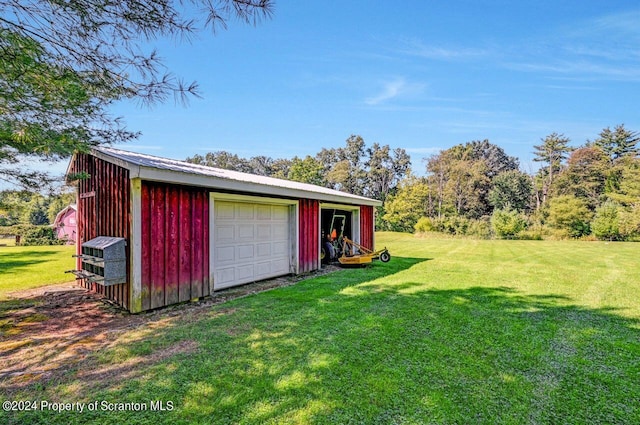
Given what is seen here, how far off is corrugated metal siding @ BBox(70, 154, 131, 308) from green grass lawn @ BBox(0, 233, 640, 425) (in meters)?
1.59

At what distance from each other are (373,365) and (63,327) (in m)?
4.26

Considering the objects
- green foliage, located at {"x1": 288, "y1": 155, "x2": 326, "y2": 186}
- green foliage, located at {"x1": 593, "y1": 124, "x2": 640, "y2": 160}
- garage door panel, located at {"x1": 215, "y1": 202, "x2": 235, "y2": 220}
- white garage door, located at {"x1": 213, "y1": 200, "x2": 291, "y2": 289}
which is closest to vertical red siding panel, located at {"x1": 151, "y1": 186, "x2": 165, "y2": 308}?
white garage door, located at {"x1": 213, "y1": 200, "x2": 291, "y2": 289}

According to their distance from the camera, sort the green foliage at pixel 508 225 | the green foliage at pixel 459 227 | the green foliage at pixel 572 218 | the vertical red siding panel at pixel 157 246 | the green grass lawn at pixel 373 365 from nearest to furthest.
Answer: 1. the green grass lawn at pixel 373 365
2. the vertical red siding panel at pixel 157 246
3. the green foliage at pixel 572 218
4. the green foliage at pixel 508 225
5. the green foliage at pixel 459 227

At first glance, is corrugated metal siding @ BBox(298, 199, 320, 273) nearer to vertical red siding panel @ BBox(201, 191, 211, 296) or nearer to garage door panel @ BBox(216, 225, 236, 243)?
garage door panel @ BBox(216, 225, 236, 243)

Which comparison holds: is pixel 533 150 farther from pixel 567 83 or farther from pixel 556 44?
pixel 556 44

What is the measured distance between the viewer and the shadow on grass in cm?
221

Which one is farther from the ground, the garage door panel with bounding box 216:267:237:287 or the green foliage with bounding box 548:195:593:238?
the green foliage with bounding box 548:195:593:238

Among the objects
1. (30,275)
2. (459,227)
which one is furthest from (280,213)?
(459,227)

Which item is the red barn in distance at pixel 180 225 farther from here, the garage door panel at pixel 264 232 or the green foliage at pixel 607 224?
the green foliage at pixel 607 224

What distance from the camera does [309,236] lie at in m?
8.33

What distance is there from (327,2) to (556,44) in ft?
28.1

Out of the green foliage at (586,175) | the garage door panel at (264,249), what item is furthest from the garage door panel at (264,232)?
the green foliage at (586,175)

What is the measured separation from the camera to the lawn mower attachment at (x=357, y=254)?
350 inches

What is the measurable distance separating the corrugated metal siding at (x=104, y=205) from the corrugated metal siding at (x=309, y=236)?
4.11 metres
